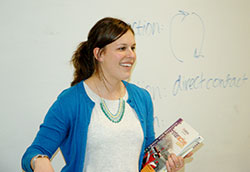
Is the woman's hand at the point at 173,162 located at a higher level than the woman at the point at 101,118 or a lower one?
lower

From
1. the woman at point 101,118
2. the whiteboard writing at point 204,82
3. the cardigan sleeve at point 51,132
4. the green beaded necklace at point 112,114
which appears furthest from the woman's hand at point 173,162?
the whiteboard writing at point 204,82

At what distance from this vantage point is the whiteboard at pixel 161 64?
953 millimetres

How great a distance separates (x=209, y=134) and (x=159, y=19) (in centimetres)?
70

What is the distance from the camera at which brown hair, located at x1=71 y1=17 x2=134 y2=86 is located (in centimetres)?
80

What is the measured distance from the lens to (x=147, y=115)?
953 mm

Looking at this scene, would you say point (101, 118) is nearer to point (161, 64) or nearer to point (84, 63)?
point (84, 63)

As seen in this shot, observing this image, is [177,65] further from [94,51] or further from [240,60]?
[94,51]

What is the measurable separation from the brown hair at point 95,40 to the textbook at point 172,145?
34 centimetres

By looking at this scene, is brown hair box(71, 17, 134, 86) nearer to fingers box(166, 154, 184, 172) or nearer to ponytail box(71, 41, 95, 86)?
ponytail box(71, 41, 95, 86)

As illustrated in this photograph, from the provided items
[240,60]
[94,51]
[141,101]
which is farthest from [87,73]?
[240,60]

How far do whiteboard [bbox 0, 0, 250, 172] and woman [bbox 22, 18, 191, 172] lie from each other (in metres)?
0.21

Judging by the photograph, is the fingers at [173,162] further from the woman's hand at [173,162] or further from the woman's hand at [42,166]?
the woman's hand at [42,166]

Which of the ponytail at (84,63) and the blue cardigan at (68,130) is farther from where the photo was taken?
the ponytail at (84,63)

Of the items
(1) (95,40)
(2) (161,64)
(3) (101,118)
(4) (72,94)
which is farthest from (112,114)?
(2) (161,64)
